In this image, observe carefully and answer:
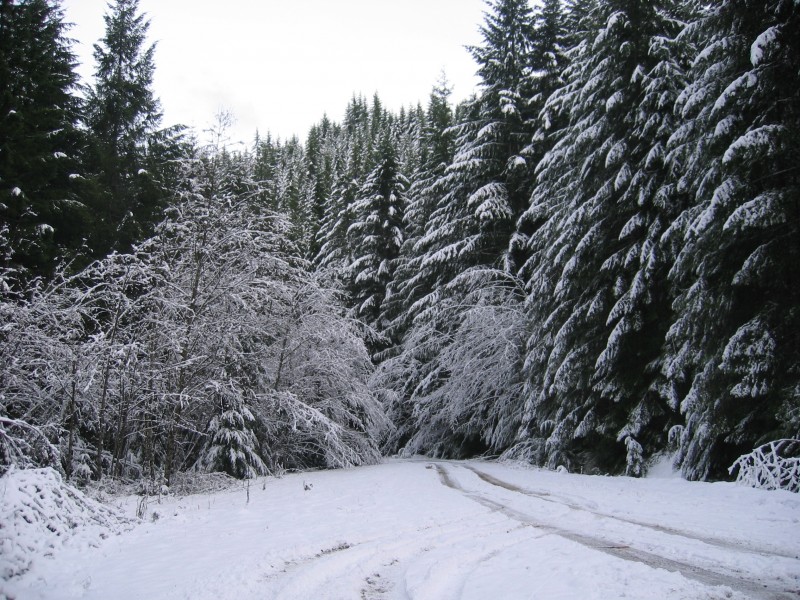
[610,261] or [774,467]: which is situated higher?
[610,261]

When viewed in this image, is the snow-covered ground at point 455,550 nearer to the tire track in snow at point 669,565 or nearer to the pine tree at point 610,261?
the tire track in snow at point 669,565

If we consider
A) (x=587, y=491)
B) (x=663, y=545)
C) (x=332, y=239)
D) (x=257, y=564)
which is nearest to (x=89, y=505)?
(x=257, y=564)

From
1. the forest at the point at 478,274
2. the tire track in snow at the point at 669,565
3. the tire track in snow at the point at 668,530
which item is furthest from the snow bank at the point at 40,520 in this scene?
the tire track in snow at the point at 668,530

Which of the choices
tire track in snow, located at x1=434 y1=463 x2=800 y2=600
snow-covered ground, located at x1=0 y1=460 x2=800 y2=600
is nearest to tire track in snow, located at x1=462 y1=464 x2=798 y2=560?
snow-covered ground, located at x1=0 y1=460 x2=800 y2=600

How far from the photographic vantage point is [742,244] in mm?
8109

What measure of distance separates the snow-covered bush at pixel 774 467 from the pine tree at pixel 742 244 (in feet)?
0.78

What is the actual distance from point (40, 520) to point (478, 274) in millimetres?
15282

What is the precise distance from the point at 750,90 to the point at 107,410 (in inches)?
564

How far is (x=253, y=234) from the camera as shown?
1488 cm

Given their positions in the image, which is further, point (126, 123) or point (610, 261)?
point (126, 123)

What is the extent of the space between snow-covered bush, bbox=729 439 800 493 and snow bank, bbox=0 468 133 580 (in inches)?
349

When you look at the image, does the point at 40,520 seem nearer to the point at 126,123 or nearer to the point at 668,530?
Result: the point at 668,530

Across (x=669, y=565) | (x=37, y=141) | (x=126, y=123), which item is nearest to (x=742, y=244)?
(x=669, y=565)

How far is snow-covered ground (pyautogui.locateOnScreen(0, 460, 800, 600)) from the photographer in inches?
145
